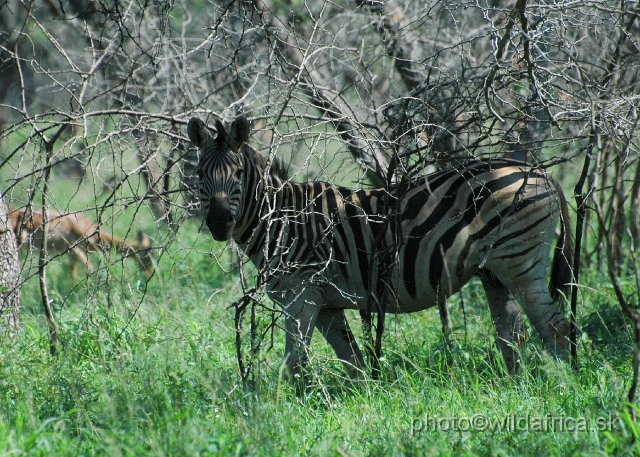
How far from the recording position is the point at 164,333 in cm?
568

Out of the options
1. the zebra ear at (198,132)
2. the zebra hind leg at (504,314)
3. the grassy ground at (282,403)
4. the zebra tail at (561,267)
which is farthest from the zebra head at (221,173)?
the zebra tail at (561,267)

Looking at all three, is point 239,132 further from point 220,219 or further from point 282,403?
point 282,403

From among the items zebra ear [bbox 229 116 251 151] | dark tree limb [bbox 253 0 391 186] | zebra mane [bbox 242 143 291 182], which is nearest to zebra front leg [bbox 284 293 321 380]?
zebra mane [bbox 242 143 291 182]

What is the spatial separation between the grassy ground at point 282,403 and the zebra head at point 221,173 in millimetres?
277

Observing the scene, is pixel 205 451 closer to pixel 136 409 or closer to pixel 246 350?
pixel 136 409

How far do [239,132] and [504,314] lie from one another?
262cm

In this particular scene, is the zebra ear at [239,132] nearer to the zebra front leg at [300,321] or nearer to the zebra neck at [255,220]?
the zebra neck at [255,220]

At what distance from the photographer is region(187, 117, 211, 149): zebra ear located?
5.09 meters

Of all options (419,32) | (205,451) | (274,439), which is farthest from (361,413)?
(419,32)

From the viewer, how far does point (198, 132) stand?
204 inches

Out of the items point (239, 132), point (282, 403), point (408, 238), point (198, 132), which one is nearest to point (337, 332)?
point (408, 238)

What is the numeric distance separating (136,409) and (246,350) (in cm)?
194

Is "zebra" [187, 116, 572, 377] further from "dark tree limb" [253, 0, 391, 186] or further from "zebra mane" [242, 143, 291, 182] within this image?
"dark tree limb" [253, 0, 391, 186]

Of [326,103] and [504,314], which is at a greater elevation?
[326,103]
